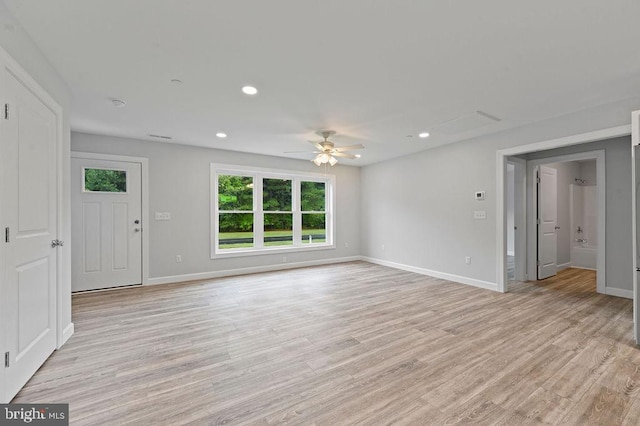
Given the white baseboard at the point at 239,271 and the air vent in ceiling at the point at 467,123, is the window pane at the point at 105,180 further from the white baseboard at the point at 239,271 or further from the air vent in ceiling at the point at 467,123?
the air vent in ceiling at the point at 467,123

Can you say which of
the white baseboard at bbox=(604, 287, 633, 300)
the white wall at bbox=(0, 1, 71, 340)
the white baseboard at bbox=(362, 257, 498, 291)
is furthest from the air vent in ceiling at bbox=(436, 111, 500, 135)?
the white wall at bbox=(0, 1, 71, 340)

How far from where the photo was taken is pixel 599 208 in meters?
4.39

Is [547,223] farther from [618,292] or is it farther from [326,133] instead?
[326,133]

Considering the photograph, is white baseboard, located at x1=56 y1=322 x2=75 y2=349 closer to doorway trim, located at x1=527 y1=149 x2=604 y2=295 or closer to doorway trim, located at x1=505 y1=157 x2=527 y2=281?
doorway trim, located at x1=505 y1=157 x2=527 y2=281

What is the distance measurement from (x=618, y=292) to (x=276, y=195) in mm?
6076

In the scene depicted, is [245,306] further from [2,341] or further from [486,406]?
[486,406]

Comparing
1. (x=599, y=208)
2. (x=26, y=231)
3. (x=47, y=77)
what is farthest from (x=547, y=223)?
(x=47, y=77)

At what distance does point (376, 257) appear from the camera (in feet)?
22.7

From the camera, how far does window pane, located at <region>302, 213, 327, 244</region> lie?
22.0 ft

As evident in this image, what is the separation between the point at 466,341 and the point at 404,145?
3.59 meters

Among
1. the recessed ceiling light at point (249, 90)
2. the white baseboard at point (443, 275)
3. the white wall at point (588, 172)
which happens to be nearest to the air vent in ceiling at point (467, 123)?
the white baseboard at point (443, 275)

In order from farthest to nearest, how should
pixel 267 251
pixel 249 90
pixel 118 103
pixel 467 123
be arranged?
pixel 267 251
pixel 467 123
pixel 118 103
pixel 249 90

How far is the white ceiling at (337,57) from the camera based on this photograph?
5.93ft

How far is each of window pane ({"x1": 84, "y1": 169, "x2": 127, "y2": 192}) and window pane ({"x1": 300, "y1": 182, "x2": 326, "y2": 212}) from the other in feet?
11.6
